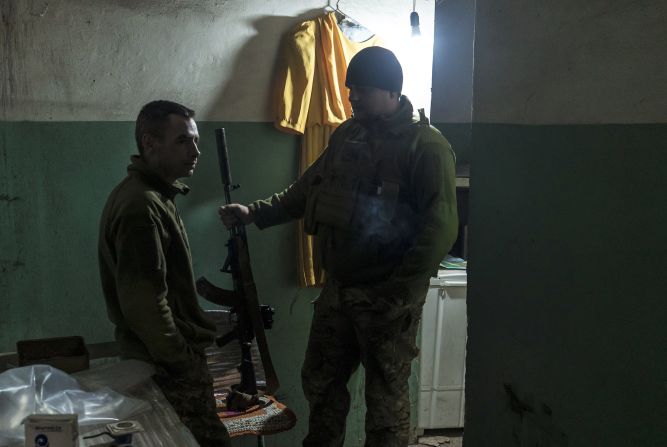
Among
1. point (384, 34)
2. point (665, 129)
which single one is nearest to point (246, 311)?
point (384, 34)

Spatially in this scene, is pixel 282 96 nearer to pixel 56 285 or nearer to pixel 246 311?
pixel 246 311

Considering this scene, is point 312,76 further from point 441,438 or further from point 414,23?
point 441,438

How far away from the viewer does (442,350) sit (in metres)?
3.91

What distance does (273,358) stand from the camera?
3549 millimetres

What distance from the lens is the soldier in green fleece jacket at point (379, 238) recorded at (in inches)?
103

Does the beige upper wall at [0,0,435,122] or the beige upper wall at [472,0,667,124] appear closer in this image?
the beige upper wall at [472,0,667,124]

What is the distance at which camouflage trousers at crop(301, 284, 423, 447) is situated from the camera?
2715 mm

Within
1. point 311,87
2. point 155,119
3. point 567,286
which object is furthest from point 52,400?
point 311,87

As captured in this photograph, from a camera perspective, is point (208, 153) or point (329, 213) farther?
point (208, 153)

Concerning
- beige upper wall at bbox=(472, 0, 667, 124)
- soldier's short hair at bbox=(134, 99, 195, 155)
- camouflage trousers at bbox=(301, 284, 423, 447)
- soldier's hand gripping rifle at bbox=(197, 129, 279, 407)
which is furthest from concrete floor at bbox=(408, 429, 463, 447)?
soldier's short hair at bbox=(134, 99, 195, 155)

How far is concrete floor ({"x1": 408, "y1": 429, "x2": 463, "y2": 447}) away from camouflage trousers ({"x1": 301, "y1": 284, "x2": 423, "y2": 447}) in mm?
1227

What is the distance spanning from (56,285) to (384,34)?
206 cm

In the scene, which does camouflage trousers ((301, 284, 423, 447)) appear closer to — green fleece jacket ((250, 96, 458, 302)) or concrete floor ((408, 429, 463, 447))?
green fleece jacket ((250, 96, 458, 302))

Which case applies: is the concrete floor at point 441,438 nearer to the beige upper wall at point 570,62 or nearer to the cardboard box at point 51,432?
the beige upper wall at point 570,62
